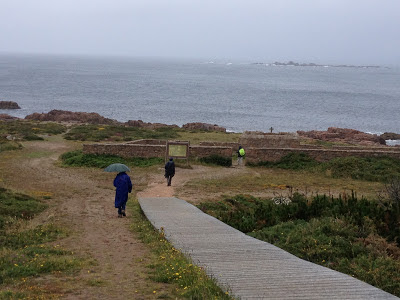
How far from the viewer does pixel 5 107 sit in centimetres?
7700

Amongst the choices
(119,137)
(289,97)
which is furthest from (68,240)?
(289,97)

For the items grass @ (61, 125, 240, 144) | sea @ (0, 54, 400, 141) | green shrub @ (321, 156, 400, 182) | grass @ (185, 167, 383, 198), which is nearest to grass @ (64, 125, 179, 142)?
grass @ (61, 125, 240, 144)

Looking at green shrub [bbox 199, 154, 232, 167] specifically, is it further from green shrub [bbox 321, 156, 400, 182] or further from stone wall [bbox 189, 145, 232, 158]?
green shrub [bbox 321, 156, 400, 182]

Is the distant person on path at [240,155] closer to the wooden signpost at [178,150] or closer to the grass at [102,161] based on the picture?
the wooden signpost at [178,150]

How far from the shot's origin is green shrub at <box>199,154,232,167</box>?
24.6 m

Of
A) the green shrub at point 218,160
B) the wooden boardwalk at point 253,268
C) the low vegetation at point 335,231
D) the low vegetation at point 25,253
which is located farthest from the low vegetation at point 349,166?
the low vegetation at point 25,253

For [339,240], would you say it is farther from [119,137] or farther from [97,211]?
[119,137]

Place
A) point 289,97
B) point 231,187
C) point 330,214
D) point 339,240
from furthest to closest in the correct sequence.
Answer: point 289,97 → point 231,187 → point 330,214 → point 339,240

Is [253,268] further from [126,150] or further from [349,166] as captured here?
[126,150]

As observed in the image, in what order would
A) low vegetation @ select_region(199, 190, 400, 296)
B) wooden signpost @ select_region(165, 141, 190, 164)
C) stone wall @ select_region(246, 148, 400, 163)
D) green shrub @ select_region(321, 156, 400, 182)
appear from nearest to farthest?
low vegetation @ select_region(199, 190, 400, 296), green shrub @ select_region(321, 156, 400, 182), wooden signpost @ select_region(165, 141, 190, 164), stone wall @ select_region(246, 148, 400, 163)

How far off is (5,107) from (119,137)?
4742 cm

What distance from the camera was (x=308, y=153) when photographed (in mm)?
24906

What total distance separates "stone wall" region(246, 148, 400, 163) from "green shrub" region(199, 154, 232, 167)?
98cm

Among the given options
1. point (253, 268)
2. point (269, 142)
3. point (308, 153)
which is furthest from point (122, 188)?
point (269, 142)
